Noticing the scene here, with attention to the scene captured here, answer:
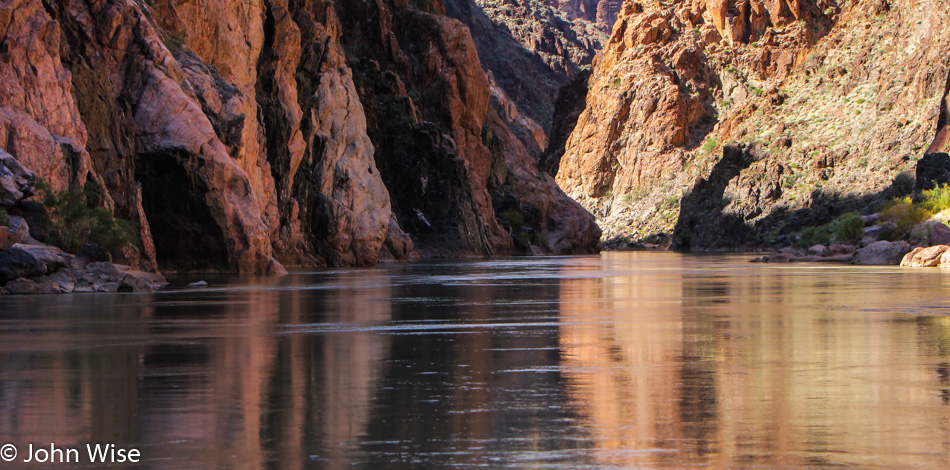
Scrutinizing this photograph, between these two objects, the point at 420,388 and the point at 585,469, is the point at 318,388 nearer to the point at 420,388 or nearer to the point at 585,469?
the point at 420,388

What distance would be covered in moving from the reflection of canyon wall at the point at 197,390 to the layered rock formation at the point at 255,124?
20.7 m

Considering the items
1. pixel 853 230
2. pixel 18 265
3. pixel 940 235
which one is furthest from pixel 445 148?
pixel 18 265

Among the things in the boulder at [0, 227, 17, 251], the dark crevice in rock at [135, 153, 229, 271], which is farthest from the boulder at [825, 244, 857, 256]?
the boulder at [0, 227, 17, 251]

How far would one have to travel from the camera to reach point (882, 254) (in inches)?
2181

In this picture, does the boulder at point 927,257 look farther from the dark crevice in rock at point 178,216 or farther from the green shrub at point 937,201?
the dark crevice in rock at point 178,216

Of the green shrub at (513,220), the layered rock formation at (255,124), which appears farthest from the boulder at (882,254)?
the green shrub at (513,220)

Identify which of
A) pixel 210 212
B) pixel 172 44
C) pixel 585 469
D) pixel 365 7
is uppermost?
pixel 365 7

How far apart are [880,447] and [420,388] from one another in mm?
4574

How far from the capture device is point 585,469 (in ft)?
22.2

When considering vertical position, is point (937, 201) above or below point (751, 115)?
below

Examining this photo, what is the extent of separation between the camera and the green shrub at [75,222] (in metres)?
32.5

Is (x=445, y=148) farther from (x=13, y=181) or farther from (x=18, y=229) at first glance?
(x=18, y=229)

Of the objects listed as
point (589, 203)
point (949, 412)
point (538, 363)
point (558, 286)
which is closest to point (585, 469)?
point (949, 412)

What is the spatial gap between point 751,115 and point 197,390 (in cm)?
14813
